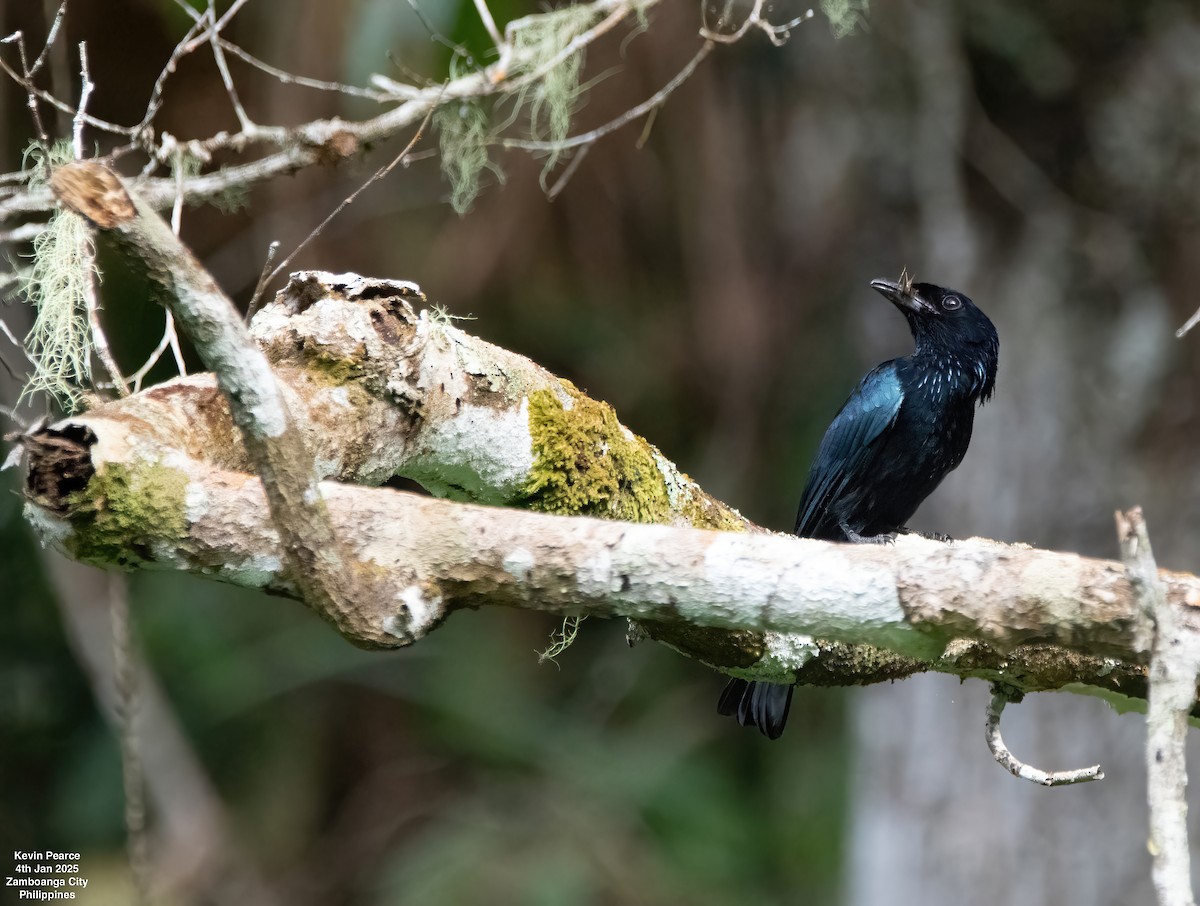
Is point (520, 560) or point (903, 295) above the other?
point (903, 295)

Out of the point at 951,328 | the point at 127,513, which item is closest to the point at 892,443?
the point at 951,328

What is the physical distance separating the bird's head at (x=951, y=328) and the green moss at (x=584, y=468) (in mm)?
1790

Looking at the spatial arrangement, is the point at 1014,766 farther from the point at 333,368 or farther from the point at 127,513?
the point at 127,513

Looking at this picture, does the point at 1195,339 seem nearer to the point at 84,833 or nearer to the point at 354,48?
the point at 354,48

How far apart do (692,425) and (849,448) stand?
107 inches

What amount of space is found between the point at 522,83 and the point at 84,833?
4587 mm

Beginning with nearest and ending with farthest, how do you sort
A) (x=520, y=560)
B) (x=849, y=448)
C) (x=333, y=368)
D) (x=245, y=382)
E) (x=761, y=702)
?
1. (x=245, y=382)
2. (x=520, y=560)
3. (x=333, y=368)
4. (x=761, y=702)
5. (x=849, y=448)

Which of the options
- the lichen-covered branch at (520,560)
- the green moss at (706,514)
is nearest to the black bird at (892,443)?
the green moss at (706,514)

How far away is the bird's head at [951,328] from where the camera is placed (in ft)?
14.4

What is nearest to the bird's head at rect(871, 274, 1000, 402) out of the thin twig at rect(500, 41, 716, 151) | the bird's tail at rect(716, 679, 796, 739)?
the thin twig at rect(500, 41, 716, 151)

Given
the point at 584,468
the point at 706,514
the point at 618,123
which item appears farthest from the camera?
the point at 618,123

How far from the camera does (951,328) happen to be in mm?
4453

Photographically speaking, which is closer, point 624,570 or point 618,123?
point 624,570

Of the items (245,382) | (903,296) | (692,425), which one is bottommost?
(245,382)
